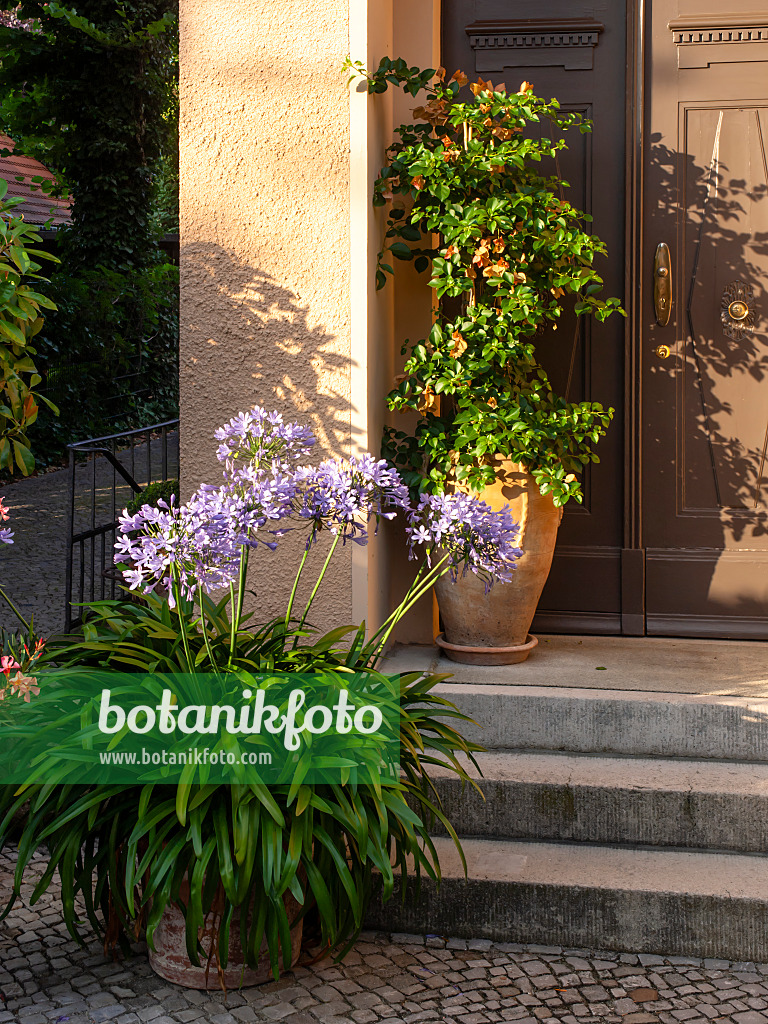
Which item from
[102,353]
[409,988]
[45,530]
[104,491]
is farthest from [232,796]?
[102,353]

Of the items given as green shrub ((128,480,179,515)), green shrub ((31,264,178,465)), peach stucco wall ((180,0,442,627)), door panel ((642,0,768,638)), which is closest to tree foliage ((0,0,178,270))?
green shrub ((31,264,178,465))

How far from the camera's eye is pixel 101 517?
818 centimetres

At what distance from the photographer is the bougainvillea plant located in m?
3.41

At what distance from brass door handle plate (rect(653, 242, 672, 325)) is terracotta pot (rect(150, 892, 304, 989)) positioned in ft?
9.02

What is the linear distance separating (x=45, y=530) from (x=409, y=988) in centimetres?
618

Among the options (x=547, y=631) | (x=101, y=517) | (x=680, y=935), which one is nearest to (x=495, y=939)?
(x=680, y=935)

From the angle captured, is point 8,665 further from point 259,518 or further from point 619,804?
point 619,804

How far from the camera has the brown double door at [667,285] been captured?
A: 3941 mm

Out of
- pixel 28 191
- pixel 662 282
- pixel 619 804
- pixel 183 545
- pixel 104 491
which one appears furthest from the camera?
pixel 28 191

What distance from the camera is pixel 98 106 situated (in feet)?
36.5

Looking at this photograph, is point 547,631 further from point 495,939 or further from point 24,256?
point 24,256

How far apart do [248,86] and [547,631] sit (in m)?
2.45

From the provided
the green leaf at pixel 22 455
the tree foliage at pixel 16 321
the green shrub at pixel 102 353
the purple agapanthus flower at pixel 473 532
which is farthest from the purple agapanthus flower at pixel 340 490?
the green shrub at pixel 102 353

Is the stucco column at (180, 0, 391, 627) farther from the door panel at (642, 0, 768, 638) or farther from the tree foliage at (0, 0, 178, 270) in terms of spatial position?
the tree foliage at (0, 0, 178, 270)
